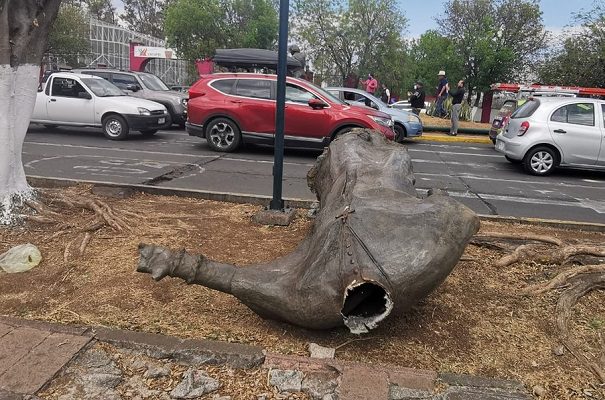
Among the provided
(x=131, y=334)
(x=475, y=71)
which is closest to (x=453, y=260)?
(x=131, y=334)

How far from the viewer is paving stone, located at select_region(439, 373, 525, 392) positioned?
3.04m

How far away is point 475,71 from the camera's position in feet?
99.0

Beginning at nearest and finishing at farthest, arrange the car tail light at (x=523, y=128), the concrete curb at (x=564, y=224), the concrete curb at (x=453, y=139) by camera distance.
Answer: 1. the concrete curb at (x=564, y=224)
2. the car tail light at (x=523, y=128)
3. the concrete curb at (x=453, y=139)

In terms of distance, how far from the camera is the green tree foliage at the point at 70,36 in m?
37.8

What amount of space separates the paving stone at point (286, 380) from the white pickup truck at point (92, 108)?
11617mm

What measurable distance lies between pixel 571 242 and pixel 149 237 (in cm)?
447

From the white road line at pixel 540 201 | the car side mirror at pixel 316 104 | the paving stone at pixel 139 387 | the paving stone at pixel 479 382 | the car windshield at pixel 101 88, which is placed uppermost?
the car windshield at pixel 101 88

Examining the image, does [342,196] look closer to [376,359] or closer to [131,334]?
[376,359]

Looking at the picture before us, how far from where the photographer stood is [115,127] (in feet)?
44.7

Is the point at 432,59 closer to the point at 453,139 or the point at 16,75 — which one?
the point at 453,139

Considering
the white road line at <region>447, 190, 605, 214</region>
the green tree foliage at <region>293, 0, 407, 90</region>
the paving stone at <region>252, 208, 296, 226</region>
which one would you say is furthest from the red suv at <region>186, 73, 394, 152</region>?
the green tree foliage at <region>293, 0, 407, 90</region>

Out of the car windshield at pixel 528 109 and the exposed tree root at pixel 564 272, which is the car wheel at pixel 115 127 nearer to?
the car windshield at pixel 528 109

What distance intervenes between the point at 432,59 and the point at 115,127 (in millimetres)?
29793

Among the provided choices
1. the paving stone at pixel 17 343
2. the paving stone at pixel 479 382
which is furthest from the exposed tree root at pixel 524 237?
the paving stone at pixel 17 343
